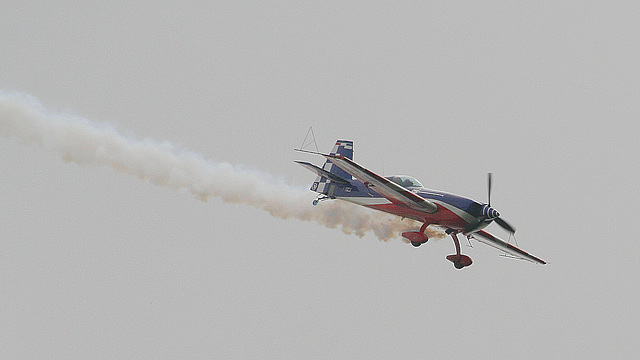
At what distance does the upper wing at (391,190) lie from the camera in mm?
34469

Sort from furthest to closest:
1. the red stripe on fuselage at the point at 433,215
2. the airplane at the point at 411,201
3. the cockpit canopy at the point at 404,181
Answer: the cockpit canopy at the point at 404,181 < the red stripe on fuselage at the point at 433,215 < the airplane at the point at 411,201

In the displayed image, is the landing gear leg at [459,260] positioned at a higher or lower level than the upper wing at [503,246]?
lower

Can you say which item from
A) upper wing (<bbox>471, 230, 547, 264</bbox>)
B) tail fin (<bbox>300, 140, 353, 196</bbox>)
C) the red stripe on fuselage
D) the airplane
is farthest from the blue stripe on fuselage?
upper wing (<bbox>471, 230, 547, 264</bbox>)

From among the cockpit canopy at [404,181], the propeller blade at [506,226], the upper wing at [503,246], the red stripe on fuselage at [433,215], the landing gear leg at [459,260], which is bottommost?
the landing gear leg at [459,260]

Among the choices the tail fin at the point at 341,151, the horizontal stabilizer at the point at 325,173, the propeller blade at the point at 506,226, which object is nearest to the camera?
the propeller blade at the point at 506,226

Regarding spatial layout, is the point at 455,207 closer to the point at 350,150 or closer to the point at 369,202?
the point at 369,202

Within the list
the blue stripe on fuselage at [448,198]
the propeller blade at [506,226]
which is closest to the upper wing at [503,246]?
the propeller blade at [506,226]

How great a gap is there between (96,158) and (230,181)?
239 inches

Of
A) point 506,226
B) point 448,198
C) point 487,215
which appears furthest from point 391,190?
point 506,226

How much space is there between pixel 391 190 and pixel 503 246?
26.5ft

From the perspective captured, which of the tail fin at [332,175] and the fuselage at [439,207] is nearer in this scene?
the fuselage at [439,207]

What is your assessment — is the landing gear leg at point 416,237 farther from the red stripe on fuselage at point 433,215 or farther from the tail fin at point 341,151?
the tail fin at point 341,151

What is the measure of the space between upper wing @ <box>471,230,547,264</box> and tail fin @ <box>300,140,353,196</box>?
21.2ft

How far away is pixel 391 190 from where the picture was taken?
117 ft
